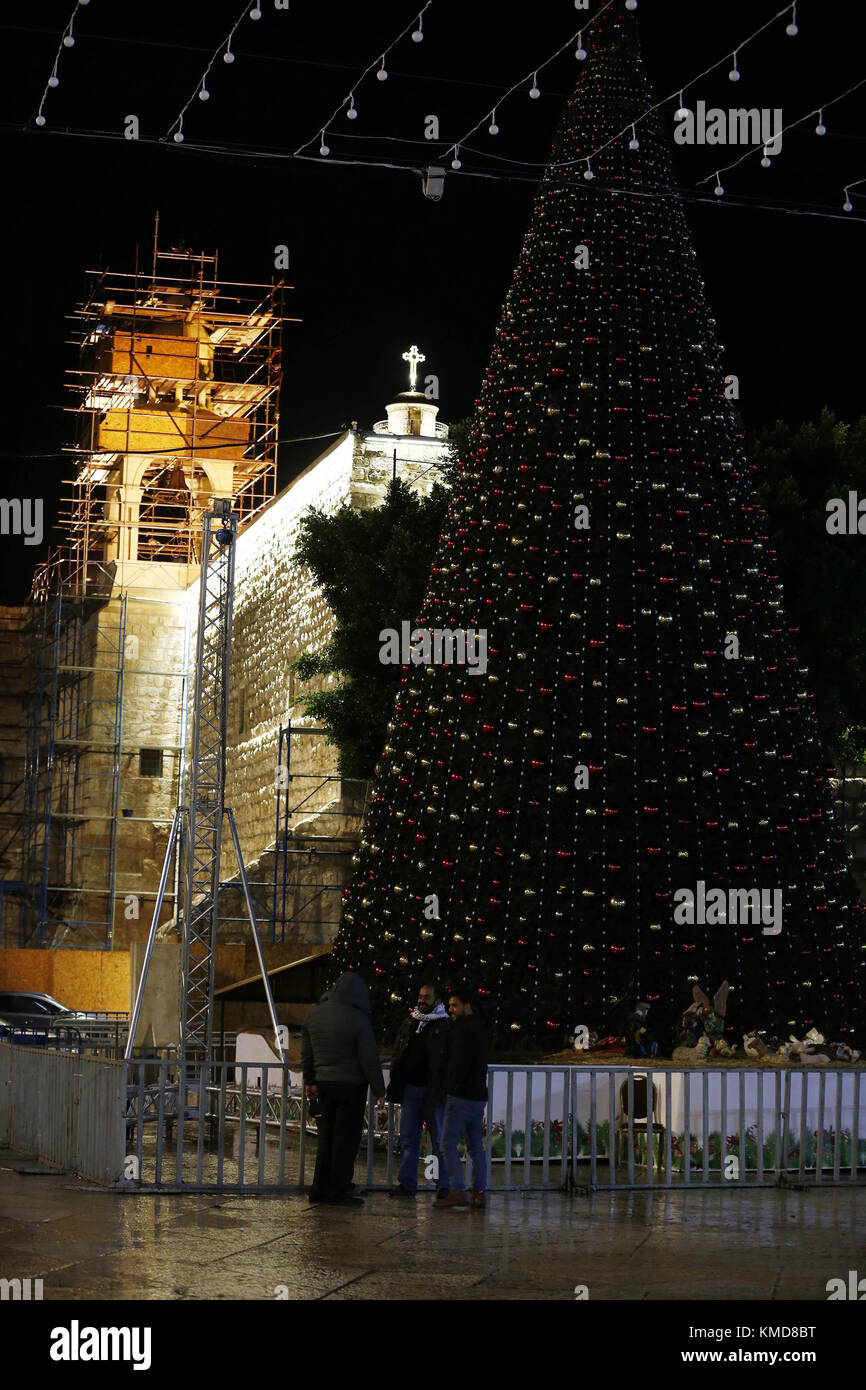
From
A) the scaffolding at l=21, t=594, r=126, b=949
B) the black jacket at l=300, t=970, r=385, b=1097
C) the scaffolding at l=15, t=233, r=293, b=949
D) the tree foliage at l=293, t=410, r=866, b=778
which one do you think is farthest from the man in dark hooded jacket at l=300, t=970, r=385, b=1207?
the scaffolding at l=15, t=233, r=293, b=949

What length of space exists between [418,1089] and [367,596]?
45.3 ft

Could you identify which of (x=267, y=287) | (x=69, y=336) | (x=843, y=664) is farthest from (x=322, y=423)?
(x=843, y=664)

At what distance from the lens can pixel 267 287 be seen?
134 feet

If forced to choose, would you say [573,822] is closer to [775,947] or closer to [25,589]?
[775,947]

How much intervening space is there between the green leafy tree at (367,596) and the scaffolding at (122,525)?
426 inches

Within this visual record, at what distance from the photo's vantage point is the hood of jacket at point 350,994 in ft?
38.7

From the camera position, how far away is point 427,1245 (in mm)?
10000

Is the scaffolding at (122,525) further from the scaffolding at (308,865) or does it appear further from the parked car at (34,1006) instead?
the scaffolding at (308,865)

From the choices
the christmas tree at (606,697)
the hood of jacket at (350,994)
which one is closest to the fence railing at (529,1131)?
the hood of jacket at (350,994)

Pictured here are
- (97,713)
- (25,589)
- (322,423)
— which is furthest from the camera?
(25,589)

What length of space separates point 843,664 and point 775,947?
8.15m

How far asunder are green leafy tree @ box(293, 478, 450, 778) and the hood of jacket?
43.4ft

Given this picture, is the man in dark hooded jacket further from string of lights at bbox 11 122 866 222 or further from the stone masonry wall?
the stone masonry wall

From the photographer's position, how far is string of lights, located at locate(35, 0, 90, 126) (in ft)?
43.9
